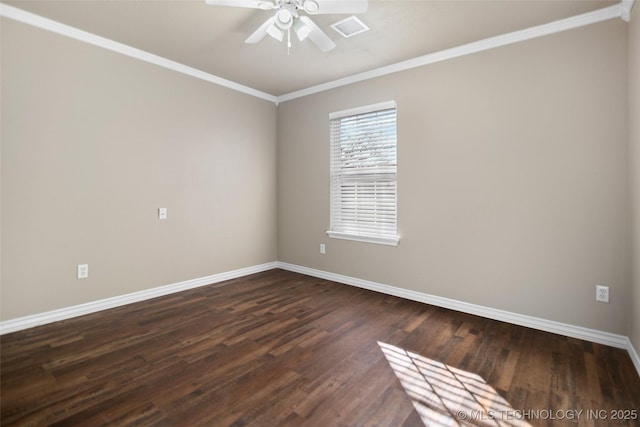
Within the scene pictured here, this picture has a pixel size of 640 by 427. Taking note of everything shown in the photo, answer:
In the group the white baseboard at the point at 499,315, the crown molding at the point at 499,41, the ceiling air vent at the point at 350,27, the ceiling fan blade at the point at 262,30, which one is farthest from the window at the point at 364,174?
the ceiling fan blade at the point at 262,30

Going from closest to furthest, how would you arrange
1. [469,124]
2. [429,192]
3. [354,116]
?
[469,124], [429,192], [354,116]

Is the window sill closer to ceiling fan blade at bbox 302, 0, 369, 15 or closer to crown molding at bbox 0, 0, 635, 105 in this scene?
crown molding at bbox 0, 0, 635, 105

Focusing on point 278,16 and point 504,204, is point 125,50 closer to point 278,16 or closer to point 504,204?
point 278,16

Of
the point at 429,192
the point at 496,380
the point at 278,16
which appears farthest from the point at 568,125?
the point at 278,16

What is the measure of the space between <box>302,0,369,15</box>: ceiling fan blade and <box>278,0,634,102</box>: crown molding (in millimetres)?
1432

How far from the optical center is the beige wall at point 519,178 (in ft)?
8.02

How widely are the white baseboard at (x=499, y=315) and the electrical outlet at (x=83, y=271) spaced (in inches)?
107

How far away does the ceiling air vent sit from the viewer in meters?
2.62

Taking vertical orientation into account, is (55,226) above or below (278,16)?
below

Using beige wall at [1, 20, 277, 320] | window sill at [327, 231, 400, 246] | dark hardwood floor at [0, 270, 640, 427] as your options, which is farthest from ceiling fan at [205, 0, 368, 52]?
dark hardwood floor at [0, 270, 640, 427]

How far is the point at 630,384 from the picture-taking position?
192cm

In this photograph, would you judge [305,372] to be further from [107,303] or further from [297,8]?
[297,8]

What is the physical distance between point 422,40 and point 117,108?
3.12 m

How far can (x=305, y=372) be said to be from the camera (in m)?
2.05
